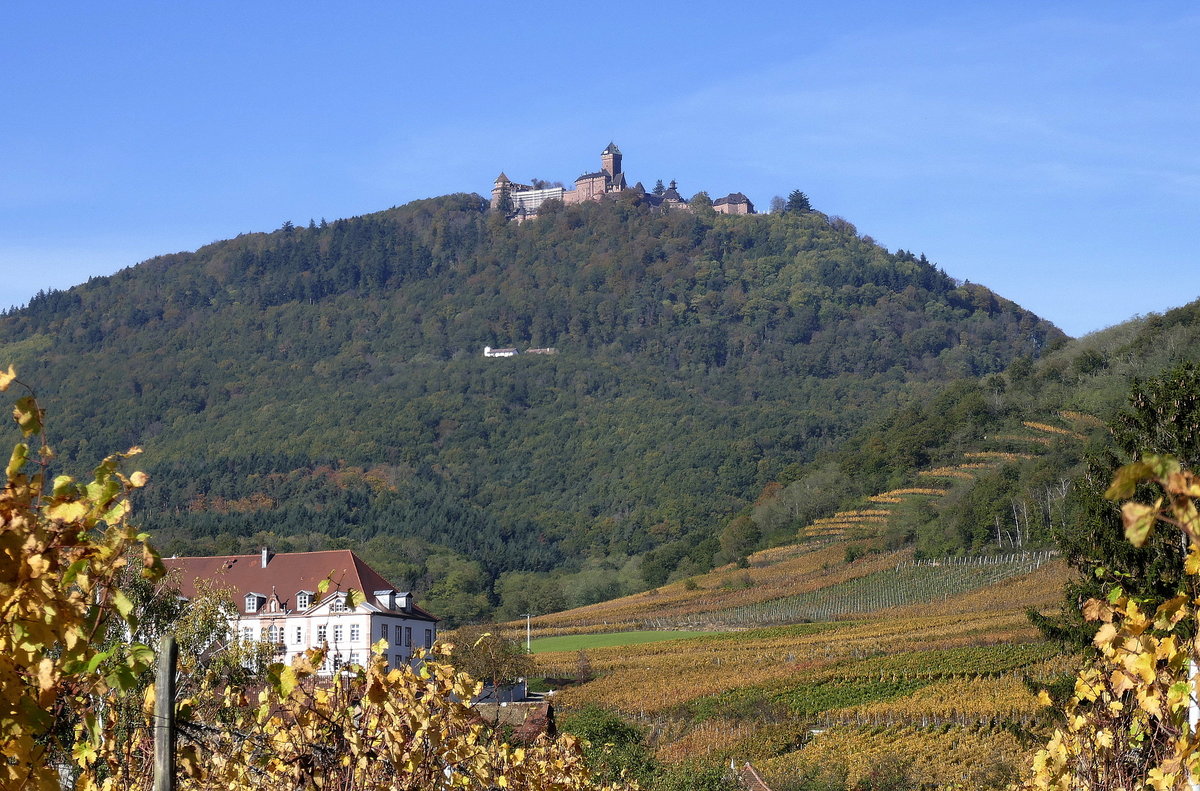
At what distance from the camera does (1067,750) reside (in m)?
7.87

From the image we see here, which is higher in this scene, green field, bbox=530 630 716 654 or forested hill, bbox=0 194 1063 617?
forested hill, bbox=0 194 1063 617

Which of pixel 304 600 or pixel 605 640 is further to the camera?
pixel 605 640

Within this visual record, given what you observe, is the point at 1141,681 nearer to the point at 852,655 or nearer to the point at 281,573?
the point at 852,655

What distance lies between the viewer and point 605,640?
6819 cm

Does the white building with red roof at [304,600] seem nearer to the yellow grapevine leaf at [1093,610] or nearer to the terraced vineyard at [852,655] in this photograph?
the terraced vineyard at [852,655]

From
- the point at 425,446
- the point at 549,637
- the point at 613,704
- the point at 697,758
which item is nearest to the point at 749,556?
the point at 549,637

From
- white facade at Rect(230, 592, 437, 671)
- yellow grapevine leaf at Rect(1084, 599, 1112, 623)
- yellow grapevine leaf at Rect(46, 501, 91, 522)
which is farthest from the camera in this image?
A: white facade at Rect(230, 592, 437, 671)

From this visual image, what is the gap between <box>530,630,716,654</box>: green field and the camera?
6631 cm

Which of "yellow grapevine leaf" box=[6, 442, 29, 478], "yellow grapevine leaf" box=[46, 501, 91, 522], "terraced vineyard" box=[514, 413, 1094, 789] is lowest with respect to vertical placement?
"terraced vineyard" box=[514, 413, 1094, 789]

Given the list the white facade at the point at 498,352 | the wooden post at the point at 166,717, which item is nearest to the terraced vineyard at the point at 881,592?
the wooden post at the point at 166,717

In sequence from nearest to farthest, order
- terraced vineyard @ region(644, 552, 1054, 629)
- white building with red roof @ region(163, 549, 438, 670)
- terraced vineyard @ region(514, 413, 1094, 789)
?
terraced vineyard @ region(514, 413, 1094, 789), white building with red roof @ region(163, 549, 438, 670), terraced vineyard @ region(644, 552, 1054, 629)

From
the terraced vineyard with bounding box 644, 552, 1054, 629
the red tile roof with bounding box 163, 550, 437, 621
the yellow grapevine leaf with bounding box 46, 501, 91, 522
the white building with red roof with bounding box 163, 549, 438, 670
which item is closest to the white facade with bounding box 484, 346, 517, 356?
the terraced vineyard with bounding box 644, 552, 1054, 629

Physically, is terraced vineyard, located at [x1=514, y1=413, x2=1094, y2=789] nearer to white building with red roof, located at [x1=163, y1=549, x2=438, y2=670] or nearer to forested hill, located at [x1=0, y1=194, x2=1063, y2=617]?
white building with red roof, located at [x1=163, y1=549, x2=438, y2=670]

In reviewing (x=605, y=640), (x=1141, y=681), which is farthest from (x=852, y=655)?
(x=1141, y=681)
